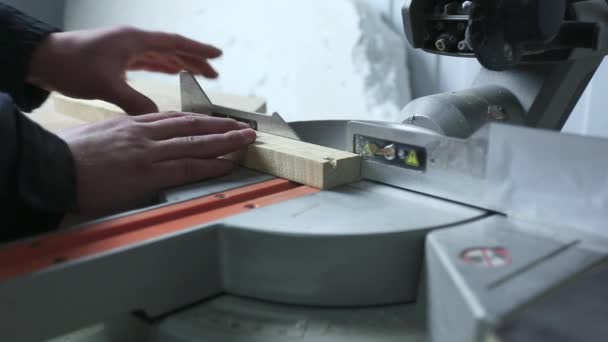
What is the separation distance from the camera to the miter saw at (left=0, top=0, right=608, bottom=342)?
0.51m

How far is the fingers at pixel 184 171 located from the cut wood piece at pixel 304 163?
53 millimetres

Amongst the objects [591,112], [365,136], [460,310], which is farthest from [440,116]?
[591,112]

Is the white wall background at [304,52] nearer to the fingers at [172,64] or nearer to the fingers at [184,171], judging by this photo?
the fingers at [172,64]

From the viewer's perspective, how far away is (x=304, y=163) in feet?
2.50

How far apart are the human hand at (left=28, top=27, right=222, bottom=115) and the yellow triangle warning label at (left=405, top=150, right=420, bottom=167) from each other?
1.41 feet

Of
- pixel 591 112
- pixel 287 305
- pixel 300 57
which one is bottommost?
pixel 287 305

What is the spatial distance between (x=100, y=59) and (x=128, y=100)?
8 centimetres

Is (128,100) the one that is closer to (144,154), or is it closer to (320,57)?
(144,154)

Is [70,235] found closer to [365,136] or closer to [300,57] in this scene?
[365,136]

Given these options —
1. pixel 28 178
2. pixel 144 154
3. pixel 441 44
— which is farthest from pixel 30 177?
pixel 441 44

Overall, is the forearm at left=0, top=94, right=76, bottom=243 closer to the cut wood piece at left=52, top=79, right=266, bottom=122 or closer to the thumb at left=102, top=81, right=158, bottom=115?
the thumb at left=102, top=81, right=158, bottom=115

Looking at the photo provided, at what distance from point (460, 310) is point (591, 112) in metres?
0.97

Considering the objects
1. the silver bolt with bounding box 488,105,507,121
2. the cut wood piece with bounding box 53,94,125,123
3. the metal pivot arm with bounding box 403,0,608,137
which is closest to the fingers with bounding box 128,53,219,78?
the cut wood piece with bounding box 53,94,125,123

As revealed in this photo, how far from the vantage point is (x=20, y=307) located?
0.52 m
